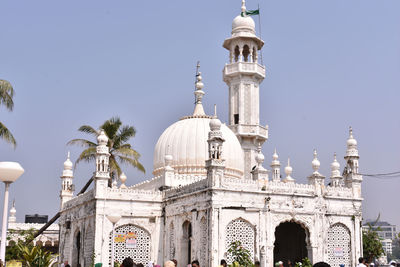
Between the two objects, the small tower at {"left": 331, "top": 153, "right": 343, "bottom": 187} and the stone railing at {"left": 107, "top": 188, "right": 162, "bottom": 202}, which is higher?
the small tower at {"left": 331, "top": 153, "right": 343, "bottom": 187}

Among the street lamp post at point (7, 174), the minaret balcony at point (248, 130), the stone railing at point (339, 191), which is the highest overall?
the minaret balcony at point (248, 130)

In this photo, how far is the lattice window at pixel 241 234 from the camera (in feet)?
85.7

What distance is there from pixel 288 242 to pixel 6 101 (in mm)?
18262

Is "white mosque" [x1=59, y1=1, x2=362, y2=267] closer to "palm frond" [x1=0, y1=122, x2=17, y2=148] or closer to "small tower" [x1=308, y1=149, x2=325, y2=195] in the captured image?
"small tower" [x1=308, y1=149, x2=325, y2=195]

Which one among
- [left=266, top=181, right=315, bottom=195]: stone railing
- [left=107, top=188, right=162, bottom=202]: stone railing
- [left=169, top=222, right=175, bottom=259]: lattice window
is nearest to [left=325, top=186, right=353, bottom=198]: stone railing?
[left=266, top=181, right=315, bottom=195]: stone railing

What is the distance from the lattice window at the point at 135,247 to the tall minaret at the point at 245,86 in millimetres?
10667

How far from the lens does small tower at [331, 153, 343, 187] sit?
106 feet

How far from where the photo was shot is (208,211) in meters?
25.9

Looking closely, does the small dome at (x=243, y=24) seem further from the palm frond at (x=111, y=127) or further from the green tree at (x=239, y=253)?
the green tree at (x=239, y=253)

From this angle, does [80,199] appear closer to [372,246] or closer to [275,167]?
[275,167]

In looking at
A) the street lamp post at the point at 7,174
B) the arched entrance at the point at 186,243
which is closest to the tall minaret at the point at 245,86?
the arched entrance at the point at 186,243

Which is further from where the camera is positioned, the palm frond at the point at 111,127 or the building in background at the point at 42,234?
the building in background at the point at 42,234

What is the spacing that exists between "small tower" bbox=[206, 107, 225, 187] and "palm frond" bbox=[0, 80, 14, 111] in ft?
30.9

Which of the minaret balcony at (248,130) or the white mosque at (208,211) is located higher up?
the minaret balcony at (248,130)
